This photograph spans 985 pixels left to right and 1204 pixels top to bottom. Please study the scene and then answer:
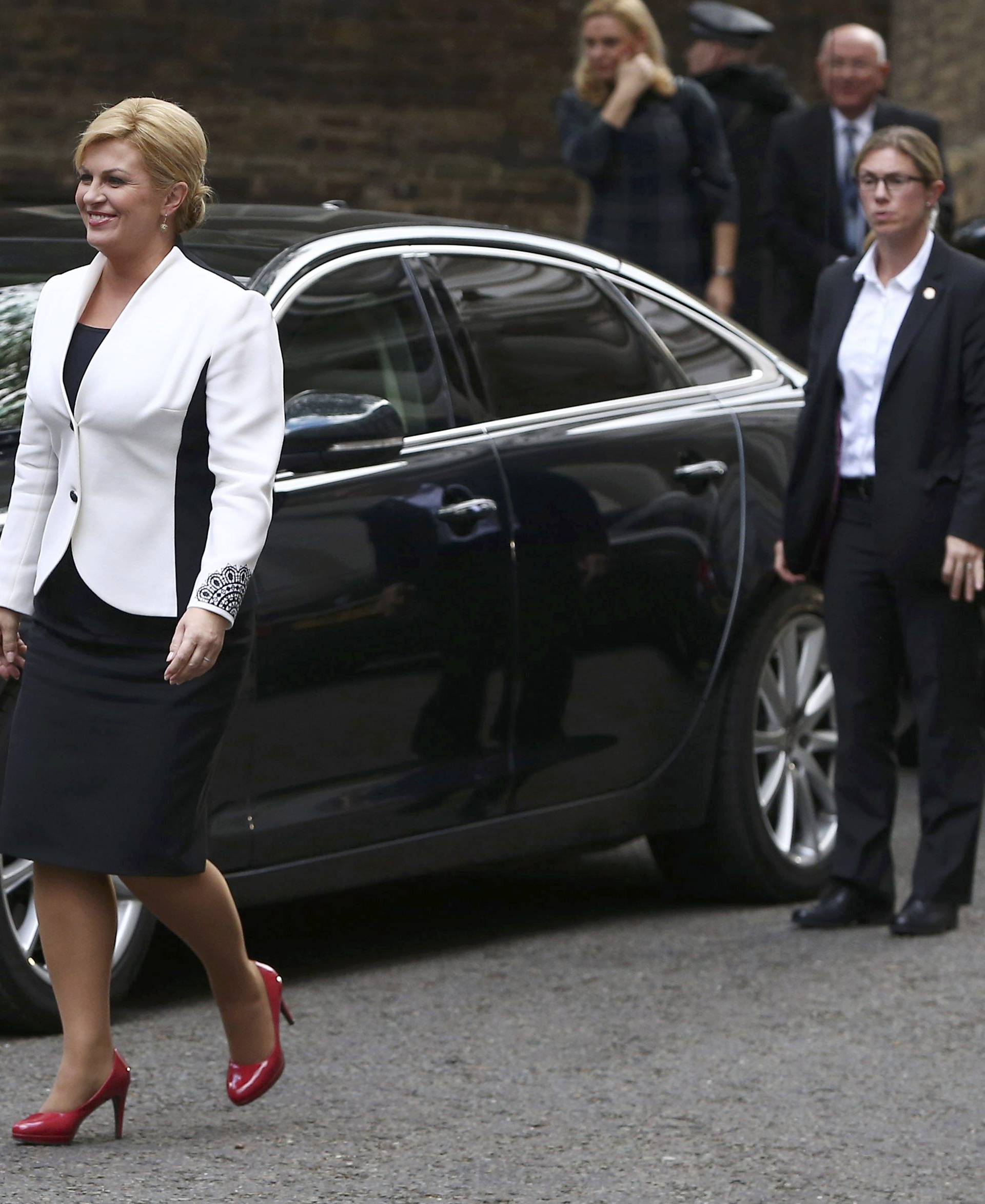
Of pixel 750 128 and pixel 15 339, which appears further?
pixel 750 128

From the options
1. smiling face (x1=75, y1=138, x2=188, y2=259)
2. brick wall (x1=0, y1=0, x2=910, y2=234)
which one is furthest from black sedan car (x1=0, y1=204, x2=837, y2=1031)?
brick wall (x1=0, y1=0, x2=910, y2=234)

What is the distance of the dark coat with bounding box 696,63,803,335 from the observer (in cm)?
1020

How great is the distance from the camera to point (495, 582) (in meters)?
5.64

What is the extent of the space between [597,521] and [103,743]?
82.4 inches

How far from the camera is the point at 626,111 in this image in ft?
30.2

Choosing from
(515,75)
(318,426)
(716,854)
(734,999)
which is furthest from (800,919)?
(515,75)

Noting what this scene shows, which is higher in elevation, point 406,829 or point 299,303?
point 299,303

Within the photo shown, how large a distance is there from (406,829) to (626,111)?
14.4ft

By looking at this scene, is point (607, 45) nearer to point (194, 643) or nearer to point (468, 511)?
point (468, 511)

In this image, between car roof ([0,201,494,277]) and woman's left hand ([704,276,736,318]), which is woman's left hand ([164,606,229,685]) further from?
woman's left hand ([704,276,736,318])

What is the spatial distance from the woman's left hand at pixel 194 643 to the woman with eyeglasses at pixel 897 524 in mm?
2583

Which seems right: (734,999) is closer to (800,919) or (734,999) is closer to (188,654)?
(800,919)

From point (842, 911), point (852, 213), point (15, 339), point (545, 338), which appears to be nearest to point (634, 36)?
point (852, 213)

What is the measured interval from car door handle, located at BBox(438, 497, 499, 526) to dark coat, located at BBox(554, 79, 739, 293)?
387 centimetres
